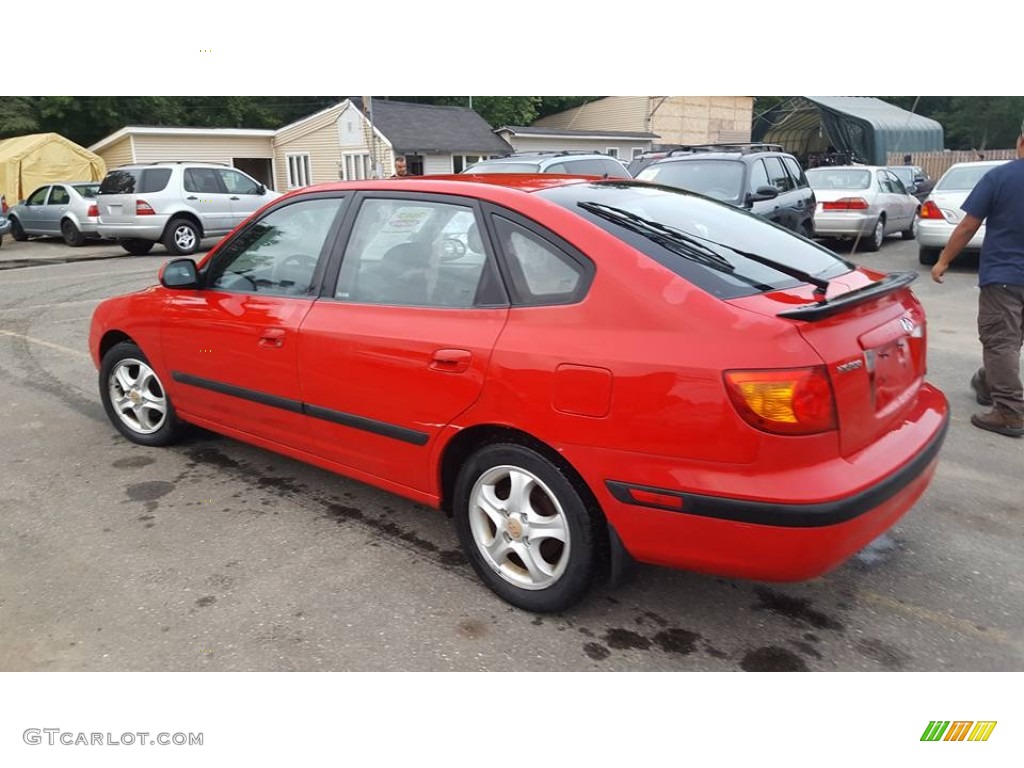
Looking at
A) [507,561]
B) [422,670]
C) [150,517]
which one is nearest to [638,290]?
[507,561]

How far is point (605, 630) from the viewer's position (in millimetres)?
2725

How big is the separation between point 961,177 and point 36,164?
908 inches

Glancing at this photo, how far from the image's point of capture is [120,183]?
1466 centimetres

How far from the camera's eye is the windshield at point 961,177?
10.7 meters

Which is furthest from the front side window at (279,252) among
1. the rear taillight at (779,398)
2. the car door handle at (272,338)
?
the rear taillight at (779,398)

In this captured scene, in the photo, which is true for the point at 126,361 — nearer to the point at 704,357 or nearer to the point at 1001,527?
Result: the point at 704,357

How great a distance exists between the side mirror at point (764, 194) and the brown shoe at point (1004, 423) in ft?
14.6

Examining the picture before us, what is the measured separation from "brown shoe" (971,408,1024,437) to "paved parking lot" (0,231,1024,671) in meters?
0.27

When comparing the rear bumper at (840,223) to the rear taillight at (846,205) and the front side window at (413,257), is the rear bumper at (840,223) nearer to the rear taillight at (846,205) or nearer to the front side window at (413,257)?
the rear taillight at (846,205)

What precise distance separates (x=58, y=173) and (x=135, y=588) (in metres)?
23.7

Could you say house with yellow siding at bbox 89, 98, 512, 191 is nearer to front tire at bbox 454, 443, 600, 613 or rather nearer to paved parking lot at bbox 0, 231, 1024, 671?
paved parking lot at bbox 0, 231, 1024, 671

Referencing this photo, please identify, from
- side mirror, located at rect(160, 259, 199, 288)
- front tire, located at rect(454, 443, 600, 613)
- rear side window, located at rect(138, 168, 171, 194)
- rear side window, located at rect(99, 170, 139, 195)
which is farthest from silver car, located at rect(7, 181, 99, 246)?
front tire, located at rect(454, 443, 600, 613)

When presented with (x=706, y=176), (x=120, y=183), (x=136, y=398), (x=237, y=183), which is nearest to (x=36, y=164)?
(x=120, y=183)

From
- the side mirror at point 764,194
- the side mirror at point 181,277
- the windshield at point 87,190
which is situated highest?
the windshield at point 87,190
